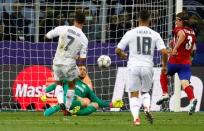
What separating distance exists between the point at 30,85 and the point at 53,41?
2.15 meters

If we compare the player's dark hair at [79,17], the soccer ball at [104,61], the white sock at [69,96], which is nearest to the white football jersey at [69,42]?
the player's dark hair at [79,17]

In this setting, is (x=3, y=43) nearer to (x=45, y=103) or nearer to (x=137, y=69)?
(x=45, y=103)

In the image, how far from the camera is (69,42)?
16062 mm

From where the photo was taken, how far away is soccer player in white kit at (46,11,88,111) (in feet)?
52.2

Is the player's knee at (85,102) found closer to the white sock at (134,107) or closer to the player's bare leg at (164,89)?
the player's bare leg at (164,89)

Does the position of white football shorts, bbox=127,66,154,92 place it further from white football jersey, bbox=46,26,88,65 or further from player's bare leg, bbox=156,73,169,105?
player's bare leg, bbox=156,73,169,105

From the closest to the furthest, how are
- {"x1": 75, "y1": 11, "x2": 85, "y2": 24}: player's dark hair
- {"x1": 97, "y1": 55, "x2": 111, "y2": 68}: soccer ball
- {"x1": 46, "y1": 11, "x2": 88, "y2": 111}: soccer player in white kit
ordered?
1. {"x1": 75, "y1": 11, "x2": 85, "y2": 24}: player's dark hair
2. {"x1": 46, "y1": 11, "x2": 88, "y2": 111}: soccer player in white kit
3. {"x1": 97, "y1": 55, "x2": 111, "y2": 68}: soccer ball

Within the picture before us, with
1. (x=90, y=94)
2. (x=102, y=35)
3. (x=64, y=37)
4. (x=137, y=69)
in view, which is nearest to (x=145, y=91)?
(x=137, y=69)

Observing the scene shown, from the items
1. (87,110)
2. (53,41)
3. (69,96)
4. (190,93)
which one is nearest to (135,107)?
(69,96)

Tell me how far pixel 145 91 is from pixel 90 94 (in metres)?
3.83

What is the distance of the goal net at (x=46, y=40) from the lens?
20.8m

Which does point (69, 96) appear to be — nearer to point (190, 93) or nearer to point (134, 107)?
point (134, 107)

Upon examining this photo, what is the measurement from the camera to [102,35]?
22344 mm

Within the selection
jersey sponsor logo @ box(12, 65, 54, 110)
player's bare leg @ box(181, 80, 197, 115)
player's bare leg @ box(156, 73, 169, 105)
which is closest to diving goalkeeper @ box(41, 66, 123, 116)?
player's bare leg @ box(156, 73, 169, 105)
